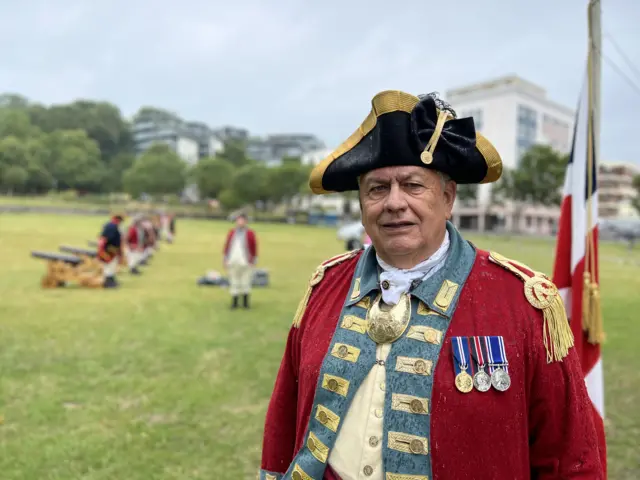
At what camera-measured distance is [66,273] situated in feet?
42.7

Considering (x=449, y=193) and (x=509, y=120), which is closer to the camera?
(x=449, y=193)

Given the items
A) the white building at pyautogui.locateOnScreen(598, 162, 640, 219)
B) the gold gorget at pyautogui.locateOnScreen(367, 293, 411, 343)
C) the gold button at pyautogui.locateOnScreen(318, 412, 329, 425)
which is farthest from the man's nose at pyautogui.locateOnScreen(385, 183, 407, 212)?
the white building at pyautogui.locateOnScreen(598, 162, 640, 219)

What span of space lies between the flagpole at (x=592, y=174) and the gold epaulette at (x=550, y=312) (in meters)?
1.91

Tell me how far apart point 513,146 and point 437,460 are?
71.1 m

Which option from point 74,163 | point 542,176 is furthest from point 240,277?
point 74,163

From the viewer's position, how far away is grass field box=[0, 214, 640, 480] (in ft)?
14.2

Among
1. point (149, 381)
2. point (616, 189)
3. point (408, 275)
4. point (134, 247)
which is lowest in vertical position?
point (149, 381)

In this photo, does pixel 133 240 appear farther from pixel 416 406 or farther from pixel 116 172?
pixel 116 172

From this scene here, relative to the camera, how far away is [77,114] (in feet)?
316

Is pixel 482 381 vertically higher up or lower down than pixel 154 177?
lower down

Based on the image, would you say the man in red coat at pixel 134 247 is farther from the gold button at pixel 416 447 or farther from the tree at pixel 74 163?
the tree at pixel 74 163

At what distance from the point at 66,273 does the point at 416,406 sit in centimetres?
1304

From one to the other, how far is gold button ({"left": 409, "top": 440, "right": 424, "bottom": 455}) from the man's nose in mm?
749

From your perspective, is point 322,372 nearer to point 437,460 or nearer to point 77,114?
point 437,460
